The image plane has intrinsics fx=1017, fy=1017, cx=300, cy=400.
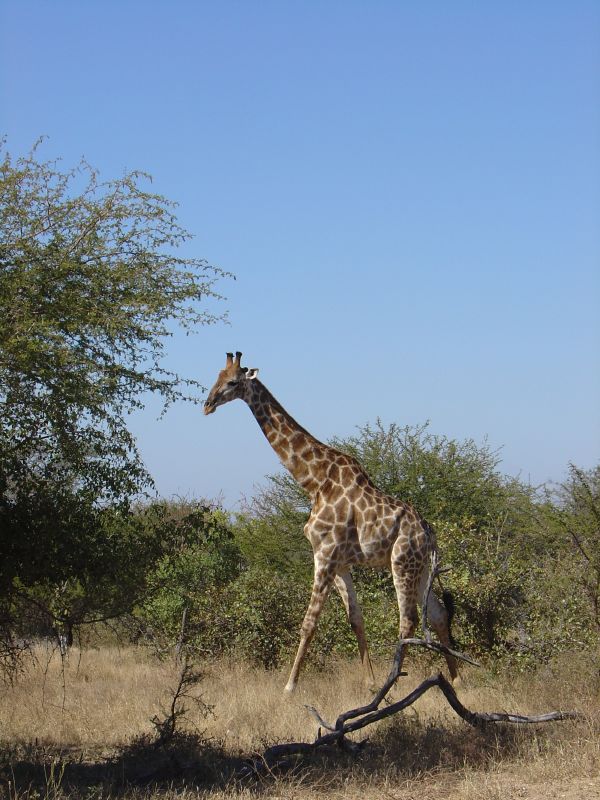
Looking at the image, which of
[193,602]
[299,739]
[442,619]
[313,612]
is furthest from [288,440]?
[193,602]

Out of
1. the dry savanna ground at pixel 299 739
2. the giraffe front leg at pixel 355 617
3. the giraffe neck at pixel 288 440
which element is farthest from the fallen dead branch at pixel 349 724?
the giraffe neck at pixel 288 440

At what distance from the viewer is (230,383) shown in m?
12.1

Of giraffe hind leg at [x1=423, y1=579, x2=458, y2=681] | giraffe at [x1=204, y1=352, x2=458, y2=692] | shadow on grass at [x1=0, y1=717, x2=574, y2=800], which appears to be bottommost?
shadow on grass at [x1=0, y1=717, x2=574, y2=800]

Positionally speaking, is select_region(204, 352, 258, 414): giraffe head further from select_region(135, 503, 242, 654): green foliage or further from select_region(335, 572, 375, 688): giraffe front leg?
select_region(335, 572, 375, 688): giraffe front leg

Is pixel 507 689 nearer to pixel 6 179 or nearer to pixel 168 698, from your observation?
pixel 168 698

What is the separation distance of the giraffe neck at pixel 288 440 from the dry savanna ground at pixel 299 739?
2.66 m

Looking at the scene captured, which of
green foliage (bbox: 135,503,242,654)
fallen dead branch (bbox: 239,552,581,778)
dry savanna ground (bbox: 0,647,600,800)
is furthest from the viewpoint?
green foliage (bbox: 135,503,242,654)

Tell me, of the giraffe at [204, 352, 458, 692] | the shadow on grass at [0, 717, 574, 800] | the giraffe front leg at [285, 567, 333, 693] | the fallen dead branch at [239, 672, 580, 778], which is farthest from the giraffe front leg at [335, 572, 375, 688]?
the fallen dead branch at [239, 672, 580, 778]

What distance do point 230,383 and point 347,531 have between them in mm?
2240

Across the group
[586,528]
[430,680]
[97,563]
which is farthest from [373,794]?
[586,528]

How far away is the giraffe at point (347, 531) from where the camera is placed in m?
11.9

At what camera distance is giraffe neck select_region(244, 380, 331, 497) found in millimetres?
12562

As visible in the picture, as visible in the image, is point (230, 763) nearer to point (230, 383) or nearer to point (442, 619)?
point (442, 619)

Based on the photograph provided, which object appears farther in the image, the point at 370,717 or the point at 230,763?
the point at 230,763
